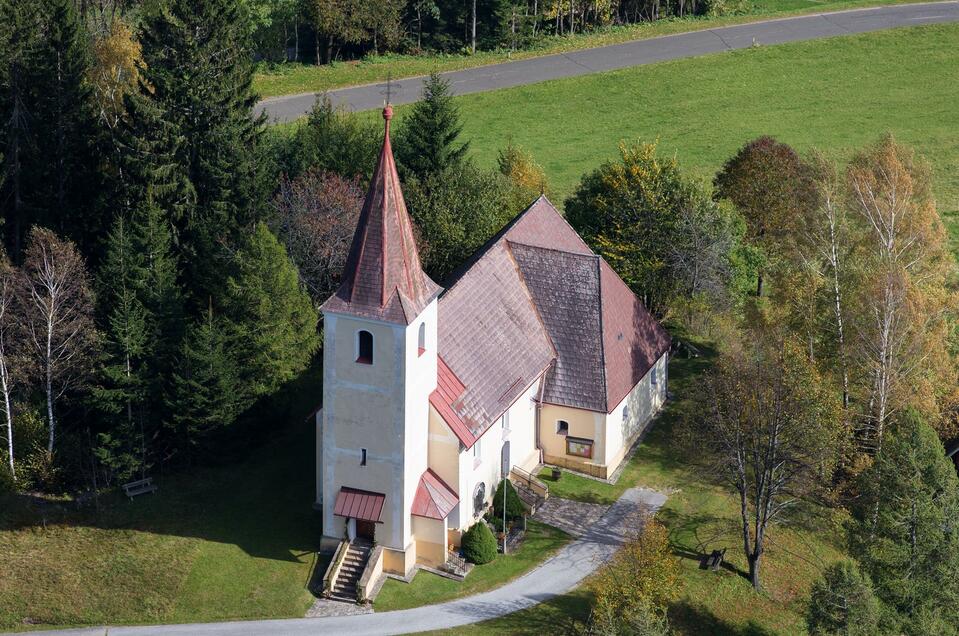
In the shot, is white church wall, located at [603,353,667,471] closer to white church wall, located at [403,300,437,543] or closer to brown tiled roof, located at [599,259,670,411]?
brown tiled roof, located at [599,259,670,411]

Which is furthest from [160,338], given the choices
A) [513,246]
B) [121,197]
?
[513,246]

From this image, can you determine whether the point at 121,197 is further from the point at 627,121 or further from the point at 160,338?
the point at 627,121

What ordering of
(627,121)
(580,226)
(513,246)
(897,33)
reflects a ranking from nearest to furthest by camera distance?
1. (513,246)
2. (580,226)
3. (627,121)
4. (897,33)

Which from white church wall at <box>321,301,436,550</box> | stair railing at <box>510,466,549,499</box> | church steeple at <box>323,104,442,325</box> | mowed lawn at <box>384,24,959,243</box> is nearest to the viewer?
church steeple at <box>323,104,442,325</box>

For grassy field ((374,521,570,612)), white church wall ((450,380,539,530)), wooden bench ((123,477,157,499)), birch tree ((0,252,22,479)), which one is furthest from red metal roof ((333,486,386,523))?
birch tree ((0,252,22,479))

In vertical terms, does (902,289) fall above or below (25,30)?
below

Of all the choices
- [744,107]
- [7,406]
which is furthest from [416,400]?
[744,107]
